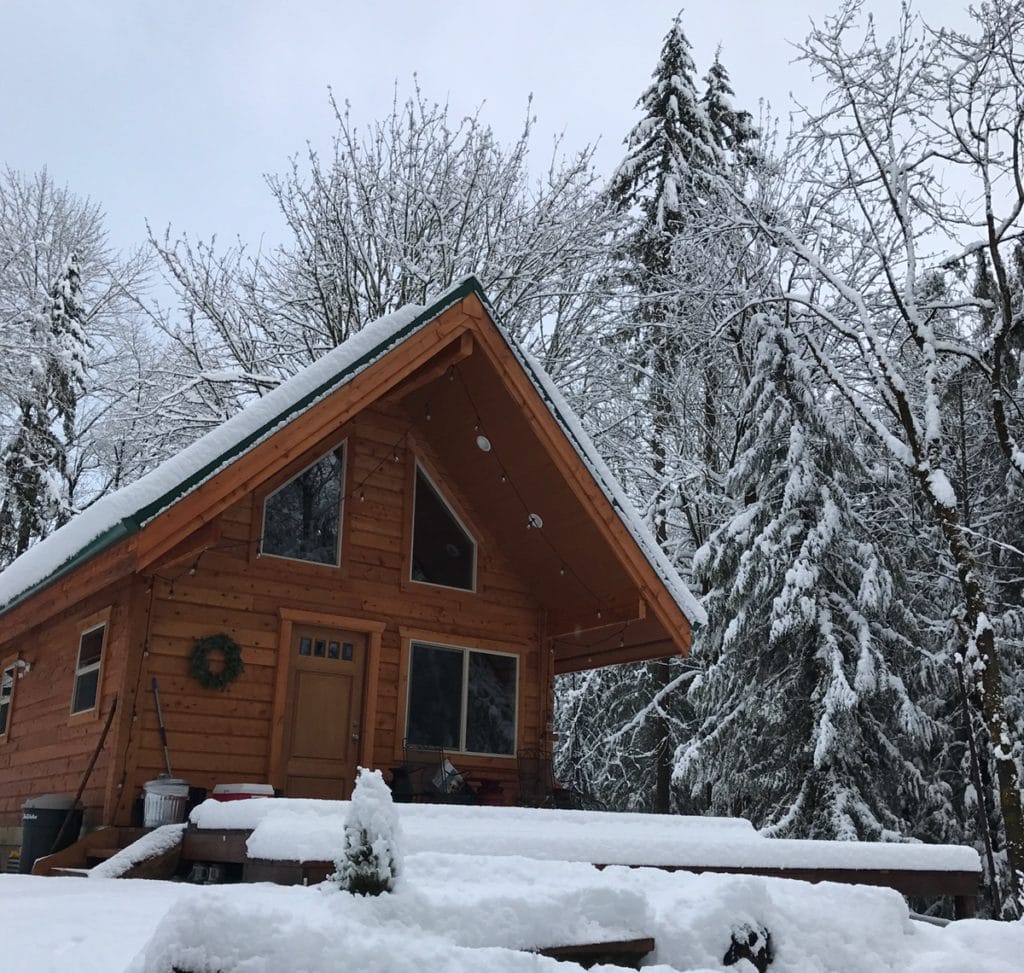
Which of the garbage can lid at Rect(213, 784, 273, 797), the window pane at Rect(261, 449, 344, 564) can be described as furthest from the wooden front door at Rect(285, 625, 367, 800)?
the garbage can lid at Rect(213, 784, 273, 797)

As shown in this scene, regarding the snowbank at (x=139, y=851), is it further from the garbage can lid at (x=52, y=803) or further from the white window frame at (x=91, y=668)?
the white window frame at (x=91, y=668)

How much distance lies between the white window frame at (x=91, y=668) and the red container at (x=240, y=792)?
5.70ft

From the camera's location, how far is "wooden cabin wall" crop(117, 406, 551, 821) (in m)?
9.93

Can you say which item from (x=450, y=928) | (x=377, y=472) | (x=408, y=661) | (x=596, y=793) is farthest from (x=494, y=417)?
(x=596, y=793)

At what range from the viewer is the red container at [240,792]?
9.08 meters

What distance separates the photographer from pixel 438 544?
12148 millimetres

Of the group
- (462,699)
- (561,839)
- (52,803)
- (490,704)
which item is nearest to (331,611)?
(462,699)

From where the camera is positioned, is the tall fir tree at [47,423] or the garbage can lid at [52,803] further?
the tall fir tree at [47,423]

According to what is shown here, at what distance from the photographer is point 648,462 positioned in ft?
70.9

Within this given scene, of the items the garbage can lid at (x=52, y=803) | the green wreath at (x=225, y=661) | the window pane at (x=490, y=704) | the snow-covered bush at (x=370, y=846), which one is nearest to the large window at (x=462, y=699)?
the window pane at (x=490, y=704)

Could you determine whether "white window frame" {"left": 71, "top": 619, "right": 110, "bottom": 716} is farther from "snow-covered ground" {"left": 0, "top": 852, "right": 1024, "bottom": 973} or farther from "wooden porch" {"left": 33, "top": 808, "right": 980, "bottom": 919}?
"snow-covered ground" {"left": 0, "top": 852, "right": 1024, "bottom": 973}

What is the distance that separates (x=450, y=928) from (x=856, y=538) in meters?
13.0

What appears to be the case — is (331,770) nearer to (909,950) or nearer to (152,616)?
(152,616)

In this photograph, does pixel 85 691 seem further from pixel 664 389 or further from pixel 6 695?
pixel 664 389
